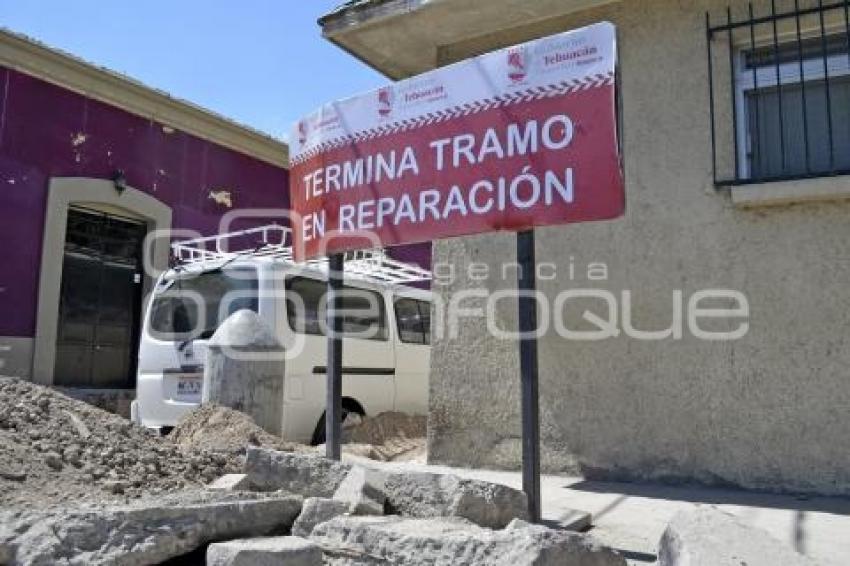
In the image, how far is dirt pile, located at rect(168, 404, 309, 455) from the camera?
194 inches

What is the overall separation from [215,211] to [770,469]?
9433 millimetres

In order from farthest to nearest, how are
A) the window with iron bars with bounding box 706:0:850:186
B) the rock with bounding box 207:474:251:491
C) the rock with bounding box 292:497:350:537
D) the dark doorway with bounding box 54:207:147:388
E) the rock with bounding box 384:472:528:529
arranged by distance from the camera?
the dark doorway with bounding box 54:207:147:388
the window with iron bars with bounding box 706:0:850:186
the rock with bounding box 207:474:251:491
the rock with bounding box 384:472:528:529
the rock with bounding box 292:497:350:537

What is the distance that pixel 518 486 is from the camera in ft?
14.7

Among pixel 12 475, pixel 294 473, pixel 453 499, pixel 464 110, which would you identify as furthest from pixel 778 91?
pixel 12 475

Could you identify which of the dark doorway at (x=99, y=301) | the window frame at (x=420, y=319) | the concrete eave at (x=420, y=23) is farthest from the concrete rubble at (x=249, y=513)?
the dark doorway at (x=99, y=301)

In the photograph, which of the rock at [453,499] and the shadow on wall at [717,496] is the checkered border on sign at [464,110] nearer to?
the rock at [453,499]

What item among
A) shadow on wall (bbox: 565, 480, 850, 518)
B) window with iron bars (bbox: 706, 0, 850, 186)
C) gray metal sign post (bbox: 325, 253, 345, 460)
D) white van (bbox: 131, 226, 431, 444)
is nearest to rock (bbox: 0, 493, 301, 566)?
gray metal sign post (bbox: 325, 253, 345, 460)

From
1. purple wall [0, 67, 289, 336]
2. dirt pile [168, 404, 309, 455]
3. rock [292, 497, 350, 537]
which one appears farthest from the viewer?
purple wall [0, 67, 289, 336]

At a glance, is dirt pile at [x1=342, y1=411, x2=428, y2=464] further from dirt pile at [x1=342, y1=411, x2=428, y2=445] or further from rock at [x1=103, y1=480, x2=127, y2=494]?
rock at [x1=103, y1=480, x2=127, y2=494]

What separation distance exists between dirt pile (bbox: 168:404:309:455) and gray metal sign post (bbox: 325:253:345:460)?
80 centimetres

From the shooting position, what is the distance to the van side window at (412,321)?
7812mm

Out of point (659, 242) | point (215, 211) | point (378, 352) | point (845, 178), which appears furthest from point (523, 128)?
point (215, 211)

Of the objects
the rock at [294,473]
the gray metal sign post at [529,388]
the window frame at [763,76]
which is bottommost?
the rock at [294,473]

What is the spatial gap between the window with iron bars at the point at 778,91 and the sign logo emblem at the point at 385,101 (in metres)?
2.03
